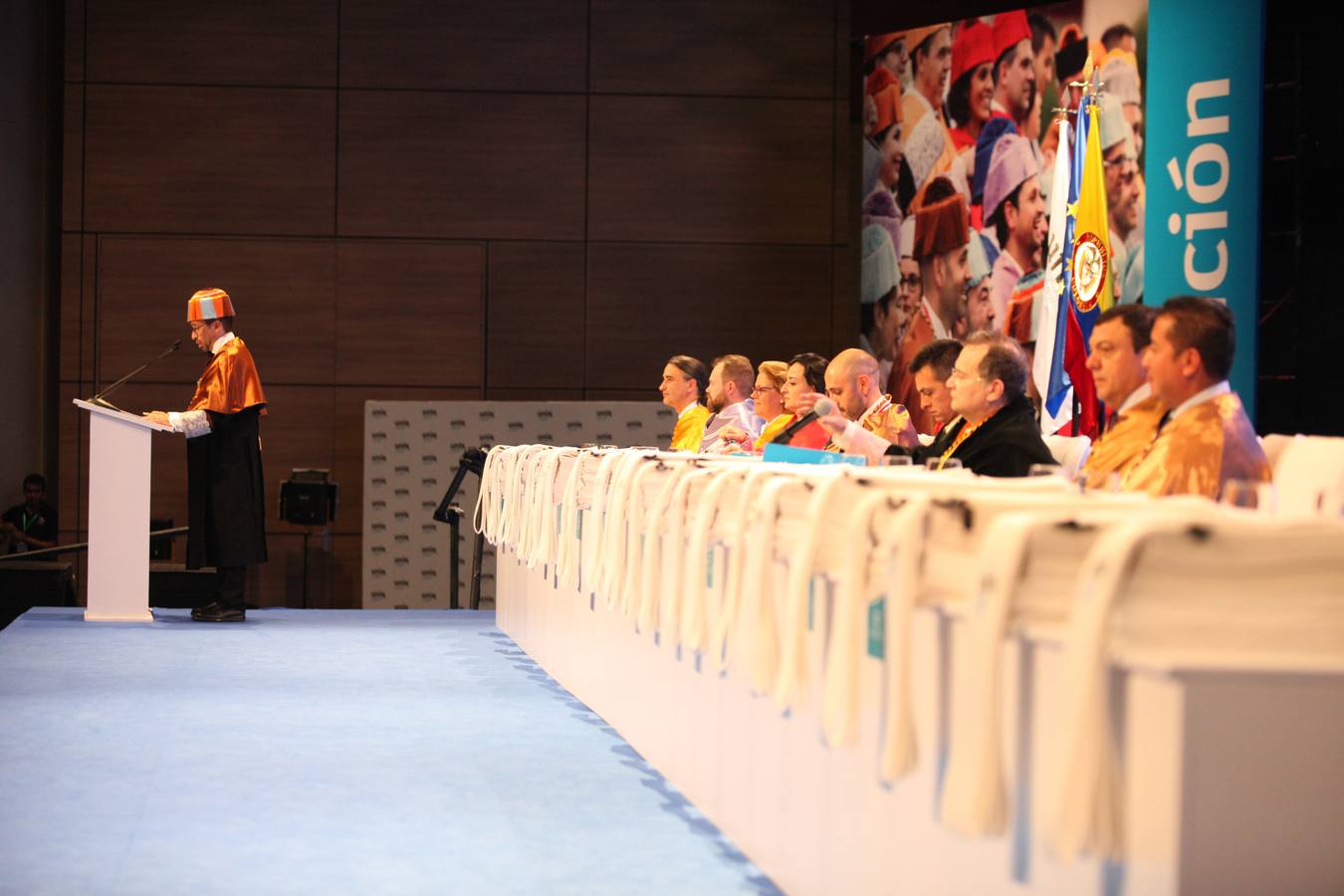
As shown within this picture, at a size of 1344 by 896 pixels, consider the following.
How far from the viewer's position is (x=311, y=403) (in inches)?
424

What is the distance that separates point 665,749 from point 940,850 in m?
1.89

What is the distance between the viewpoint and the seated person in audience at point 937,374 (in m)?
4.78

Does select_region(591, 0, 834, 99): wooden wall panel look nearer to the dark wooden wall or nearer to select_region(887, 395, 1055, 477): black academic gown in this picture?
the dark wooden wall

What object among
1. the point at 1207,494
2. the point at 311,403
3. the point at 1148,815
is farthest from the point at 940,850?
the point at 311,403

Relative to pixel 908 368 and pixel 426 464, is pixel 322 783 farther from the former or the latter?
pixel 908 368

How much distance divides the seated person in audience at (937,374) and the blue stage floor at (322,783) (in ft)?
4.40

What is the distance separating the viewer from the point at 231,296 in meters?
10.7

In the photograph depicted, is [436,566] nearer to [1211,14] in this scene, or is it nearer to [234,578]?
[234,578]

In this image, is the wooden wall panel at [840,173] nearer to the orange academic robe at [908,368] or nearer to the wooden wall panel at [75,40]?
the orange academic robe at [908,368]

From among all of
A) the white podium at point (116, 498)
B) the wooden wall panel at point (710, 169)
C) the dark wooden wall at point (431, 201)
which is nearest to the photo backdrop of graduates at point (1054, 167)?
the wooden wall panel at point (710, 169)

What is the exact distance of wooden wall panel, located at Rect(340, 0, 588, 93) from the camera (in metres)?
10.7

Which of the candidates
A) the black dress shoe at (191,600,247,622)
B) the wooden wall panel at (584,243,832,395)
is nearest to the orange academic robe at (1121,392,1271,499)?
the black dress shoe at (191,600,247,622)

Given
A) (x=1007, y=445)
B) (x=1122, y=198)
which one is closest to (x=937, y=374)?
(x=1007, y=445)

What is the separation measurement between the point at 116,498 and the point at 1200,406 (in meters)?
5.49
